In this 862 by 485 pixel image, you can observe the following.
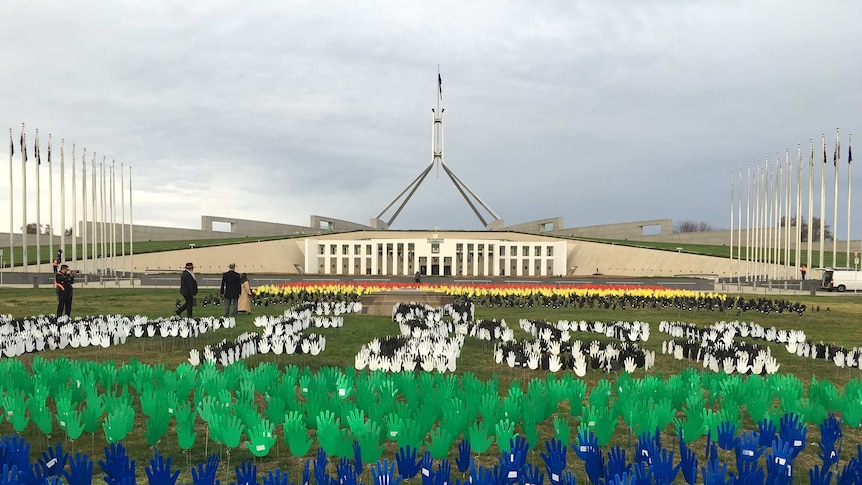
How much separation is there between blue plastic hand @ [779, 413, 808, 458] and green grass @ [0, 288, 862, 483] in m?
0.51

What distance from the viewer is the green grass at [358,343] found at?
5926 millimetres

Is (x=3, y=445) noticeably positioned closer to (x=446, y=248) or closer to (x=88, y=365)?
(x=88, y=365)

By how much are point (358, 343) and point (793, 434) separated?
29.1 ft

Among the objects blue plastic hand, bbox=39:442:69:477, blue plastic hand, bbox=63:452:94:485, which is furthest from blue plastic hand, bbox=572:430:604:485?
blue plastic hand, bbox=39:442:69:477

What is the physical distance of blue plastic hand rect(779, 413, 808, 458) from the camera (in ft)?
15.2

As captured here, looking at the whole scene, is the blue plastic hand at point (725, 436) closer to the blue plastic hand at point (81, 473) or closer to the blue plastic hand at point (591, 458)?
the blue plastic hand at point (591, 458)

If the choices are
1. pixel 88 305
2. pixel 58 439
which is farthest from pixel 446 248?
pixel 58 439

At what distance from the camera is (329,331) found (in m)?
14.4

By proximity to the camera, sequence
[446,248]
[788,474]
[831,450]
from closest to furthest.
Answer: [788,474] → [831,450] → [446,248]

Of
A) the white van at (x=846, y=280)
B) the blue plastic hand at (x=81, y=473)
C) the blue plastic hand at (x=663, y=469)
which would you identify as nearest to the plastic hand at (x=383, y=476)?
the blue plastic hand at (x=663, y=469)

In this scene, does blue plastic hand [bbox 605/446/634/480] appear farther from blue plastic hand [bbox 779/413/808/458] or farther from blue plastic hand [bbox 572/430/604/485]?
blue plastic hand [bbox 779/413/808/458]

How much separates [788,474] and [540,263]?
55.6 metres

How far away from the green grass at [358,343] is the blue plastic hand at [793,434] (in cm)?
51

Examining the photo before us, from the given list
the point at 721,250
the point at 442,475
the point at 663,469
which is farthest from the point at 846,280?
the point at 442,475
